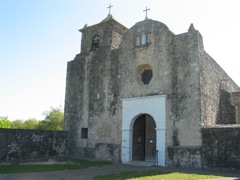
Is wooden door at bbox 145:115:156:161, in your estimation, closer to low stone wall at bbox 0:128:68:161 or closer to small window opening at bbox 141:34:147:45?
small window opening at bbox 141:34:147:45

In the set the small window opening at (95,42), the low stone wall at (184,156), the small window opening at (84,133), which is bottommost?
the low stone wall at (184,156)

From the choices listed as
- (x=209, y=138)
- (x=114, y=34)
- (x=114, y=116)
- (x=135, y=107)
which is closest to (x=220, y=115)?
(x=209, y=138)

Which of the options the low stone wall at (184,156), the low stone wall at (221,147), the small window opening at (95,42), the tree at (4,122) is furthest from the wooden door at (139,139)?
the tree at (4,122)

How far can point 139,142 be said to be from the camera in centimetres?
1522

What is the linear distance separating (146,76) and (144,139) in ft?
11.8

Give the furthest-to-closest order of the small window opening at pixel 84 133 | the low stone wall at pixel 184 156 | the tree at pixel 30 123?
the tree at pixel 30 123 < the small window opening at pixel 84 133 < the low stone wall at pixel 184 156

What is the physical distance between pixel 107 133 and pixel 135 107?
254 cm

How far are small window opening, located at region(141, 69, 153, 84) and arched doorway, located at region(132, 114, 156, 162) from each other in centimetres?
197

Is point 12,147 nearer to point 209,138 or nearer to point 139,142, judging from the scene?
point 139,142

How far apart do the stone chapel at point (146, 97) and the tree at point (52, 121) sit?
75.5ft

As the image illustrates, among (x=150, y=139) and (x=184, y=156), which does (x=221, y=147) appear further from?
(x=150, y=139)

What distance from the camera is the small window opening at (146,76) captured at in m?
15.3

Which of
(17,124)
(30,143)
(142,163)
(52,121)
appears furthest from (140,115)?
(17,124)

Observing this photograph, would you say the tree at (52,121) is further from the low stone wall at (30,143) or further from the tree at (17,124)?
the low stone wall at (30,143)
